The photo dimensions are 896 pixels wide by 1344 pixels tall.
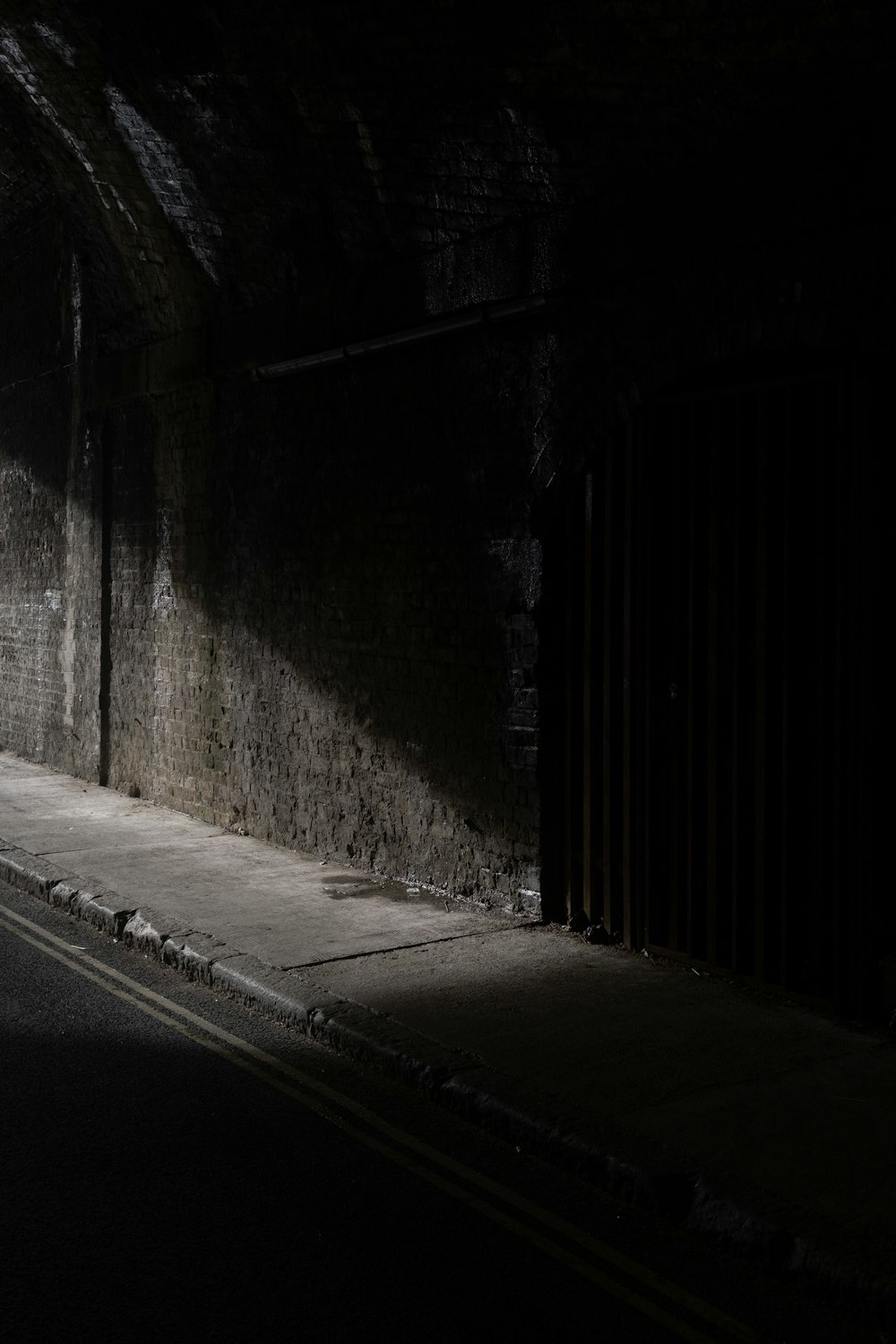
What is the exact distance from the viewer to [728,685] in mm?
6070

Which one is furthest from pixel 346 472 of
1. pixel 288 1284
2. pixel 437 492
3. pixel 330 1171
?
pixel 288 1284

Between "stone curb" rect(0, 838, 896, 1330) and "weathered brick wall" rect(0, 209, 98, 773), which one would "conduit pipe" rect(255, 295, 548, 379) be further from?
"weathered brick wall" rect(0, 209, 98, 773)

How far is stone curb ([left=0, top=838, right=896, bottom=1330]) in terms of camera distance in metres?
3.48

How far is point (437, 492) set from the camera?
7.61 m

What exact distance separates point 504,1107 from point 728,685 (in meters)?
2.40

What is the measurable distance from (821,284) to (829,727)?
1.84 metres

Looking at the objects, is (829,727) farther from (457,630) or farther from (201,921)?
(201,921)

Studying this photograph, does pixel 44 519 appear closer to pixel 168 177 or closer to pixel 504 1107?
pixel 168 177

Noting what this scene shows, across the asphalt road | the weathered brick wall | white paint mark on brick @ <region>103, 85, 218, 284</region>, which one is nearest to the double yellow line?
the asphalt road

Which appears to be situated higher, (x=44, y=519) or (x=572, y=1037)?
(x=44, y=519)

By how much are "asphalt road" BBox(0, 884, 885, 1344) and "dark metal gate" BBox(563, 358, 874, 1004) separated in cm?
195

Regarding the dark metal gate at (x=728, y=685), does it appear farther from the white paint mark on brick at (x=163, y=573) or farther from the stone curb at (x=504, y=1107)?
the white paint mark on brick at (x=163, y=573)

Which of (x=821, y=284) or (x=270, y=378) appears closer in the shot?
(x=821, y=284)

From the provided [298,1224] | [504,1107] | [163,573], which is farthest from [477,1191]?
[163,573]
